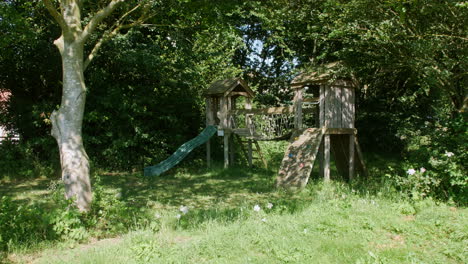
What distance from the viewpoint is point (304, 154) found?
1004cm

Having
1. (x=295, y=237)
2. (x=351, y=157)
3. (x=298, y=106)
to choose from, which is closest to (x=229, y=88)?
(x=298, y=106)

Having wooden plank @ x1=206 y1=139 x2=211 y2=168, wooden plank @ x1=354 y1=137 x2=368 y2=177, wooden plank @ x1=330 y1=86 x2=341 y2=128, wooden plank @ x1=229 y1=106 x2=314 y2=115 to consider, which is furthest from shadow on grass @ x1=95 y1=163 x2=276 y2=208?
wooden plank @ x1=354 y1=137 x2=368 y2=177

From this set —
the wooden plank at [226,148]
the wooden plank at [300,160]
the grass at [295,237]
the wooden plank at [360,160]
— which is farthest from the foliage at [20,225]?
the wooden plank at [226,148]

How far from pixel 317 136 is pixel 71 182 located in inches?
264

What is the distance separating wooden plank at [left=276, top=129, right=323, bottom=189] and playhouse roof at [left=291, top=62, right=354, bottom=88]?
1416 mm

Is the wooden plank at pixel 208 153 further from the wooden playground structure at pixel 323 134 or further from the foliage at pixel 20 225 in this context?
the foliage at pixel 20 225

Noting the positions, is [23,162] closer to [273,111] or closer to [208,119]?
[208,119]

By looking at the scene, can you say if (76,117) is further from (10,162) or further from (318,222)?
(10,162)

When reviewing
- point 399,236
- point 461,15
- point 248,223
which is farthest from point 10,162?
point 461,15

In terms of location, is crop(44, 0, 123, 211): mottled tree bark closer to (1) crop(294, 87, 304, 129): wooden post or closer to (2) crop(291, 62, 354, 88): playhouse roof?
(2) crop(291, 62, 354, 88): playhouse roof

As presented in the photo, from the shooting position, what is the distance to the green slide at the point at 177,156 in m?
12.6

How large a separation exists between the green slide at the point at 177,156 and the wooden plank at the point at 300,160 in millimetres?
4244

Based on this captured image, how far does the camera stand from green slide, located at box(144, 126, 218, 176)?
495 inches

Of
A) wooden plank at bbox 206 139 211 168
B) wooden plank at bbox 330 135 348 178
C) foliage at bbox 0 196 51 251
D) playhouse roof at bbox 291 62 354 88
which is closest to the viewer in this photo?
foliage at bbox 0 196 51 251
